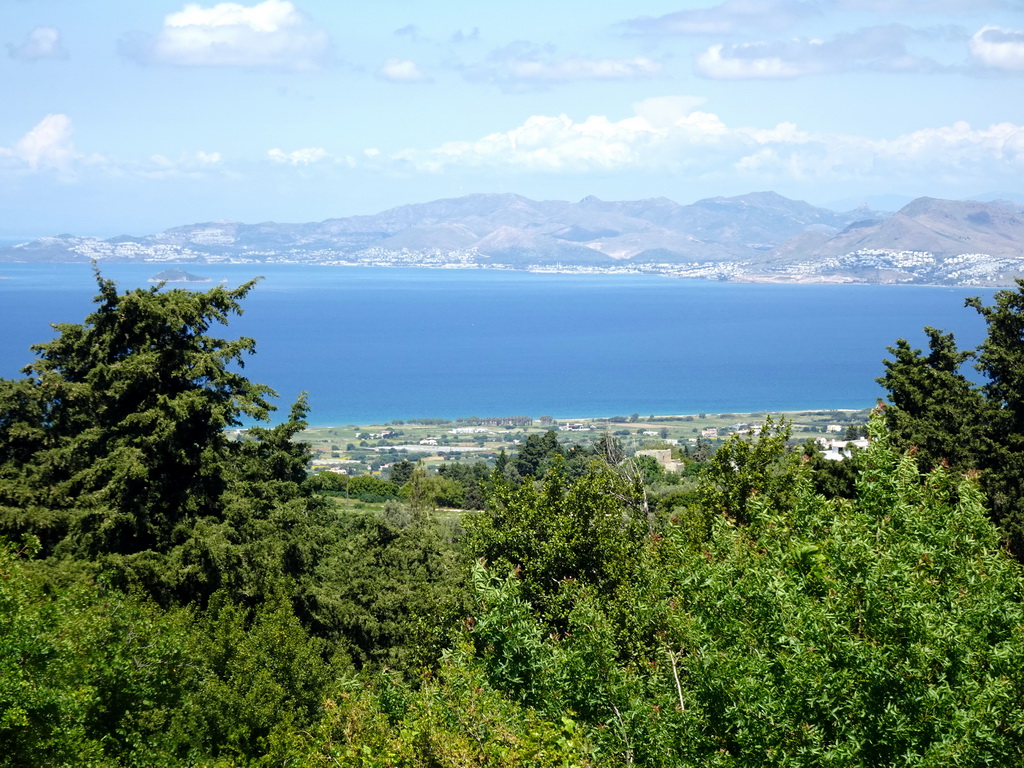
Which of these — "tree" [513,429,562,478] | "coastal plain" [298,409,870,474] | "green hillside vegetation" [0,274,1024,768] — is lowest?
"coastal plain" [298,409,870,474]

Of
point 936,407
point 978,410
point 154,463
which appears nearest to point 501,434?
point 936,407

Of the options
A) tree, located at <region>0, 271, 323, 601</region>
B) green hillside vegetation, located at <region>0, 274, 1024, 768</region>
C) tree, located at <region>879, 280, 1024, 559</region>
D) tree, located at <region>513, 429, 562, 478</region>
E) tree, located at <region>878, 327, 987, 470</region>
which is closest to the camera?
green hillside vegetation, located at <region>0, 274, 1024, 768</region>

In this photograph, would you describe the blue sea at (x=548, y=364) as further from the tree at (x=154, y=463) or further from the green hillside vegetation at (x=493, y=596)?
the green hillside vegetation at (x=493, y=596)

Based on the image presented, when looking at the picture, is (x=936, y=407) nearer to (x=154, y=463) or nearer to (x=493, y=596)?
(x=493, y=596)

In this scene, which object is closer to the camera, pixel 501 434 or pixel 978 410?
pixel 978 410

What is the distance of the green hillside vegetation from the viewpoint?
8.19 m

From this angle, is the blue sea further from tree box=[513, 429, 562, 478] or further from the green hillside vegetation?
the green hillside vegetation

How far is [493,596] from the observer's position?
1162 cm

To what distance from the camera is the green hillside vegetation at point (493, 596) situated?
819 centimetres

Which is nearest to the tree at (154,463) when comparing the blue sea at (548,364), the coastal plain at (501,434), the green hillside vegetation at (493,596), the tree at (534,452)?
the green hillside vegetation at (493,596)

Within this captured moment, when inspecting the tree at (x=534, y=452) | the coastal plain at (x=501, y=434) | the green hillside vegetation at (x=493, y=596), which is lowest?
the coastal plain at (x=501, y=434)

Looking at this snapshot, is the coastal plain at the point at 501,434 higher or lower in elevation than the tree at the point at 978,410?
lower

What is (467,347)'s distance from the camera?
6752 inches

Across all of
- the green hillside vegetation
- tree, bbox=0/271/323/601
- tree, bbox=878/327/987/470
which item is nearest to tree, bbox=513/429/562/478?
tree, bbox=878/327/987/470
